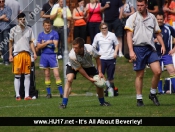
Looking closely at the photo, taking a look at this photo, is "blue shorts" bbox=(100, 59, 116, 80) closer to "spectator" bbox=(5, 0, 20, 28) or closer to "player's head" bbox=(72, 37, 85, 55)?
"spectator" bbox=(5, 0, 20, 28)

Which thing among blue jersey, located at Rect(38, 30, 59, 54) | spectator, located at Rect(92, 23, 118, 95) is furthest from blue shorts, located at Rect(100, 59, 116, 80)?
blue jersey, located at Rect(38, 30, 59, 54)

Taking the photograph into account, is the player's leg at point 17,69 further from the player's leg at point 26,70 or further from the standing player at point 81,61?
the standing player at point 81,61

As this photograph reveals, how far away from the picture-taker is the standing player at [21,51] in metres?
20.7

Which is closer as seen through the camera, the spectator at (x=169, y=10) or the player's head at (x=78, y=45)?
the player's head at (x=78, y=45)

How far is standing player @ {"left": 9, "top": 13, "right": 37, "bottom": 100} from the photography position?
67.8 feet

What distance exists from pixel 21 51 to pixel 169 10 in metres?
7.60

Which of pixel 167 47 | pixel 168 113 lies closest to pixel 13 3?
pixel 167 47

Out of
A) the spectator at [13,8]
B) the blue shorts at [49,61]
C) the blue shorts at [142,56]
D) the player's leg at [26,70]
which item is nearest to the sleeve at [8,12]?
the spectator at [13,8]

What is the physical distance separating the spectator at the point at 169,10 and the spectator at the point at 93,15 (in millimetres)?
2310

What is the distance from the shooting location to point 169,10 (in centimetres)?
2634

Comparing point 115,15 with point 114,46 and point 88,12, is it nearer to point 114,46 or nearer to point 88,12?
point 88,12

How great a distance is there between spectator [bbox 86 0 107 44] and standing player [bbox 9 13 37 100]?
19.6 ft

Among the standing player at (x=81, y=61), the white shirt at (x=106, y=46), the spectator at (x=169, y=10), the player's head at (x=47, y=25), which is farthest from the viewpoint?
the spectator at (x=169, y=10)

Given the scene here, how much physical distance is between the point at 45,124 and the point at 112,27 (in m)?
14.7
